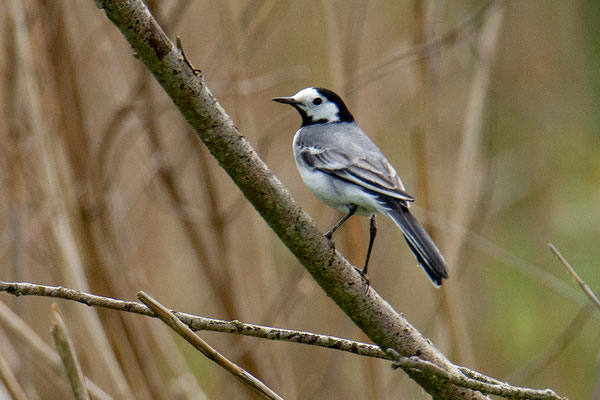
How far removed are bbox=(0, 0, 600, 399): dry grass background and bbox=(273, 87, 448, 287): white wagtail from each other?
0.73 ft

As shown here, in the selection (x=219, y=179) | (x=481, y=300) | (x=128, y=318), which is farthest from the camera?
(x=481, y=300)

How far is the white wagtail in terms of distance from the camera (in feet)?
6.27

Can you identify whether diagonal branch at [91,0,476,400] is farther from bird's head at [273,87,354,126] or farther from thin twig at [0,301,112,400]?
bird's head at [273,87,354,126]

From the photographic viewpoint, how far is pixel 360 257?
268cm

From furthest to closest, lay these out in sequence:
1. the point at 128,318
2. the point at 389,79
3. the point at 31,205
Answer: the point at 389,79, the point at 31,205, the point at 128,318

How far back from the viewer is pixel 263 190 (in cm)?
126

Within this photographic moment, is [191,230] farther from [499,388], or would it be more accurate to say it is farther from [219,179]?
[499,388]

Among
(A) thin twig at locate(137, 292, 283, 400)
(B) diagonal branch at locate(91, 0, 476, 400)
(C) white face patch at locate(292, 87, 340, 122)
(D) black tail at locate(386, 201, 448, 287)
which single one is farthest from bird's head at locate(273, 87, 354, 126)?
(A) thin twig at locate(137, 292, 283, 400)

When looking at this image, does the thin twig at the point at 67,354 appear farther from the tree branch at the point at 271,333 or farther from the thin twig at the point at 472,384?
the thin twig at the point at 472,384

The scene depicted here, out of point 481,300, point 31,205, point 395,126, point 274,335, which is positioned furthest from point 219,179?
point 274,335

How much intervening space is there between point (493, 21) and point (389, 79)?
1.07 metres

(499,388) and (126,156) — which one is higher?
(126,156)

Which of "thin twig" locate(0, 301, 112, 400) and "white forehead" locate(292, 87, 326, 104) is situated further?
"white forehead" locate(292, 87, 326, 104)

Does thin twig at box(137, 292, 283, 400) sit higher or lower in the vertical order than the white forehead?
lower
